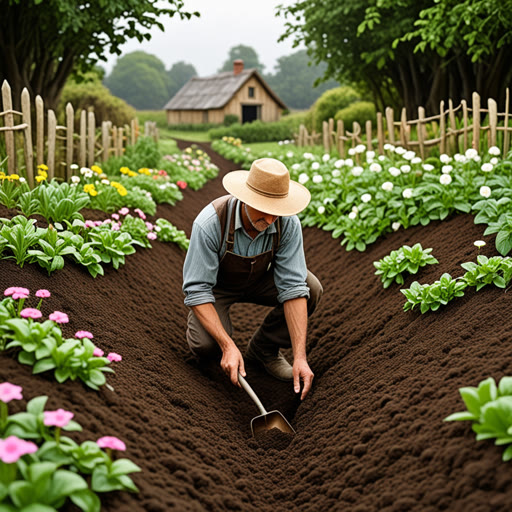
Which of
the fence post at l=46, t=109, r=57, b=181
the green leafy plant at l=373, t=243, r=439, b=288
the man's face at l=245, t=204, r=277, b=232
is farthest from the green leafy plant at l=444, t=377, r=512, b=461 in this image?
the fence post at l=46, t=109, r=57, b=181

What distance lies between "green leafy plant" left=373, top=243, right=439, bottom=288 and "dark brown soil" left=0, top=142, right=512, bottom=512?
8 centimetres

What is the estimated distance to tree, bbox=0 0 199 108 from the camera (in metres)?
11.0

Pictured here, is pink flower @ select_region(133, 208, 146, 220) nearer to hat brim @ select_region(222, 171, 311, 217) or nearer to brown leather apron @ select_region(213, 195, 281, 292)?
brown leather apron @ select_region(213, 195, 281, 292)

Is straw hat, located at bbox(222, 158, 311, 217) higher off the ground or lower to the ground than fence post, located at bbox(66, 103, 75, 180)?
lower

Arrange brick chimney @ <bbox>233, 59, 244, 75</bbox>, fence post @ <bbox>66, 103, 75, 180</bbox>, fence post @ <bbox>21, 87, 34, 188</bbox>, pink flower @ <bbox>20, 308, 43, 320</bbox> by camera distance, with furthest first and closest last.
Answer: brick chimney @ <bbox>233, 59, 244, 75</bbox> → fence post @ <bbox>66, 103, 75, 180</bbox> → fence post @ <bbox>21, 87, 34, 188</bbox> → pink flower @ <bbox>20, 308, 43, 320</bbox>

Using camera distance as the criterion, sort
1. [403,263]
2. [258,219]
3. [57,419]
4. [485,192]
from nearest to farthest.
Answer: [57,419] < [258,219] < [403,263] < [485,192]

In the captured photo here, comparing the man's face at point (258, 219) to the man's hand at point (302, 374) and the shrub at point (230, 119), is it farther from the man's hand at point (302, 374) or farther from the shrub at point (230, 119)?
the shrub at point (230, 119)

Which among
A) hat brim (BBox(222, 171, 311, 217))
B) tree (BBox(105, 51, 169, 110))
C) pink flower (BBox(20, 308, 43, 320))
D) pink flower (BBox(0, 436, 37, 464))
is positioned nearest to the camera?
pink flower (BBox(0, 436, 37, 464))

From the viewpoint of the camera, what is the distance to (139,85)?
68.6m

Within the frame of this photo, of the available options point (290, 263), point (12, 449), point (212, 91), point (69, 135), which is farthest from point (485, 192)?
point (212, 91)

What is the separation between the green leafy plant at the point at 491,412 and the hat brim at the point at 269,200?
142 centimetres

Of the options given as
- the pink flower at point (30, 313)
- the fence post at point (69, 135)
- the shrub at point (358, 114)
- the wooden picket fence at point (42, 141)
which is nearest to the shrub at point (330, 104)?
the shrub at point (358, 114)

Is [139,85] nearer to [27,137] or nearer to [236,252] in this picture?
[27,137]

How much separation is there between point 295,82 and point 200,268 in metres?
72.7
